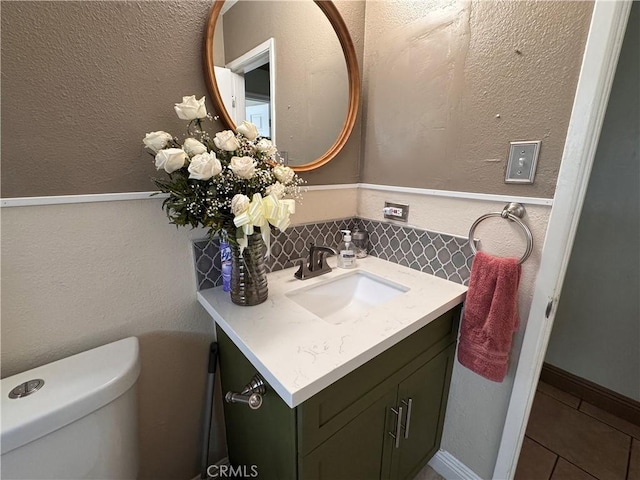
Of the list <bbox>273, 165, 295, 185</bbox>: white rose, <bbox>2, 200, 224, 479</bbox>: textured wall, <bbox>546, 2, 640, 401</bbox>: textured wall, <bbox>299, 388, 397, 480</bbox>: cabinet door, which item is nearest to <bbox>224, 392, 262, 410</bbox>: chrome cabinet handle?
<bbox>299, 388, 397, 480</bbox>: cabinet door

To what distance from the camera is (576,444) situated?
54.7 inches

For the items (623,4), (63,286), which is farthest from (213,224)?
(623,4)

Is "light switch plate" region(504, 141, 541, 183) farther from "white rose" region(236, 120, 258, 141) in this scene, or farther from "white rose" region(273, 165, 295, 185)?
"white rose" region(236, 120, 258, 141)

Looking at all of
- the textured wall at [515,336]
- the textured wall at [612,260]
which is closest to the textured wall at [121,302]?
the textured wall at [515,336]

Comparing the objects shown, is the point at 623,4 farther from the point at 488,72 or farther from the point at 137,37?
the point at 137,37

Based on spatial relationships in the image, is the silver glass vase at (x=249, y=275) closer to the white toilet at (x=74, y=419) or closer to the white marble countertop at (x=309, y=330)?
the white marble countertop at (x=309, y=330)

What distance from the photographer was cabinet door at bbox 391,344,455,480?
3.10 ft

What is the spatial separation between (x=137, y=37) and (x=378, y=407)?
1.19 meters

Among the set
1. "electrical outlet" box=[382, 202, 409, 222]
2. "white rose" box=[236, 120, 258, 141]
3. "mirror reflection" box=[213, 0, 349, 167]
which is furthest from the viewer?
"electrical outlet" box=[382, 202, 409, 222]

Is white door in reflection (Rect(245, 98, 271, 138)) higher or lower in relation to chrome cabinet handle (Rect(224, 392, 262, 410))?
higher

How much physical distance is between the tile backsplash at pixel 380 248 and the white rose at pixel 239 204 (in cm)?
31

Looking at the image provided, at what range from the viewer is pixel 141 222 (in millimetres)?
826

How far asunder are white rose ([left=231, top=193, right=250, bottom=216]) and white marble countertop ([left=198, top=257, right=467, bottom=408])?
31 centimetres

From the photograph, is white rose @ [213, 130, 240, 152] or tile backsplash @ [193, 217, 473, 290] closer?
white rose @ [213, 130, 240, 152]
